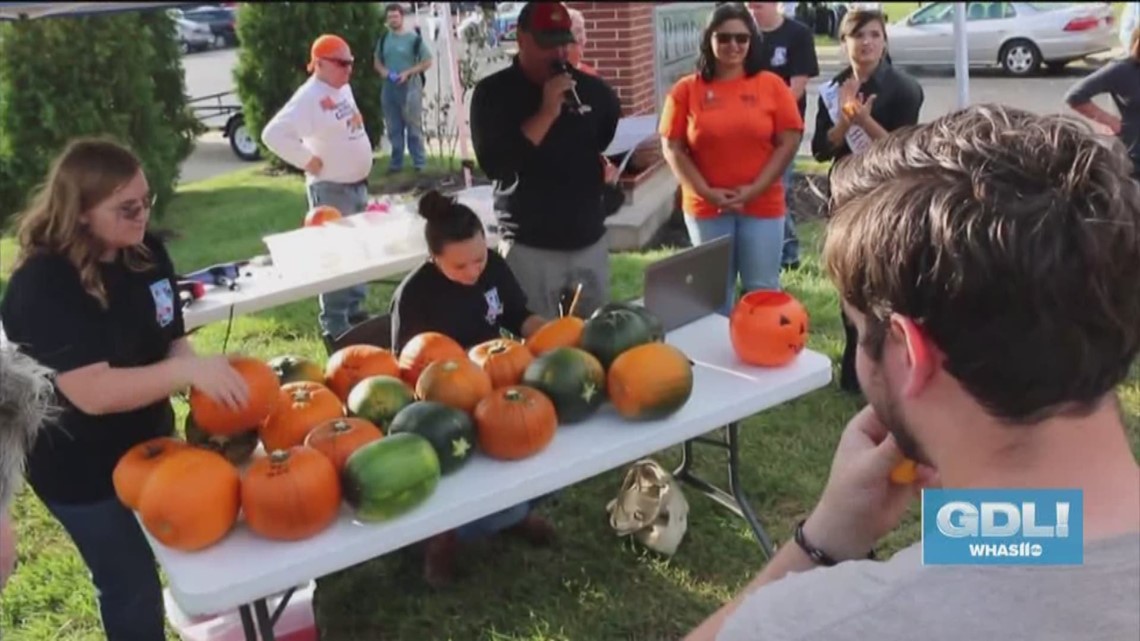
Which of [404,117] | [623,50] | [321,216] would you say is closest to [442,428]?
[321,216]

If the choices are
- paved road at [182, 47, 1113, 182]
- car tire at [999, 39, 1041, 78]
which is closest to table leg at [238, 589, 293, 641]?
paved road at [182, 47, 1113, 182]

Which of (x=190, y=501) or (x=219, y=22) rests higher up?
(x=190, y=501)

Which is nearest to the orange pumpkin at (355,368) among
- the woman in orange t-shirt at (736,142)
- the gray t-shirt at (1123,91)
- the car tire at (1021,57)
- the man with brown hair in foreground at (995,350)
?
the man with brown hair in foreground at (995,350)

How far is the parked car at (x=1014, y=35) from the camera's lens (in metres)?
14.8

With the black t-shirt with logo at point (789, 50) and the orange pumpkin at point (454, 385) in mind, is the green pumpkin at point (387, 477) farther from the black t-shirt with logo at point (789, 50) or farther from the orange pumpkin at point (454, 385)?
Result: the black t-shirt with logo at point (789, 50)

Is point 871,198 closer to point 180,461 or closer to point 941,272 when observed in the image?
point 941,272

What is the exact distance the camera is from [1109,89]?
16.6 feet

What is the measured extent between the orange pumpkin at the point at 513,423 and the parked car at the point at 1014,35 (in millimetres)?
13811

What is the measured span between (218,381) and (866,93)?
9.93 feet

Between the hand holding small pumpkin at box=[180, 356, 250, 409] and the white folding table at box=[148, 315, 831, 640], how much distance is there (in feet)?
0.94

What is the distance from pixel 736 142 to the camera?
4.33 m

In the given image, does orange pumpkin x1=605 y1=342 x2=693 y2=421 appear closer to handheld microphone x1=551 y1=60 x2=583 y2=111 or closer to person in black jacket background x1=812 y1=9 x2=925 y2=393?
handheld microphone x1=551 y1=60 x2=583 y2=111

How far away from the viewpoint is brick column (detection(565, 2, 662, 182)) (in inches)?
310

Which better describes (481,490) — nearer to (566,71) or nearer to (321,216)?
(566,71)
